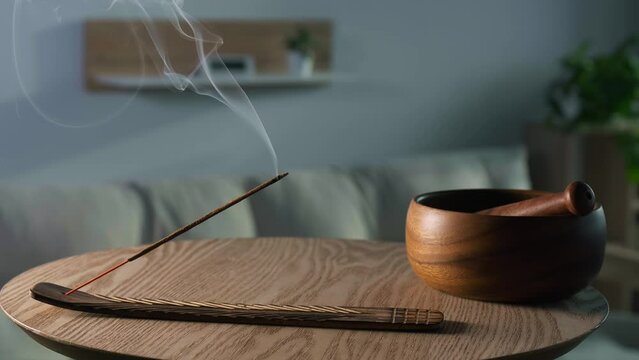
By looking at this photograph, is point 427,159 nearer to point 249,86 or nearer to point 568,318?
point 249,86

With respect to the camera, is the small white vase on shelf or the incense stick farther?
the small white vase on shelf

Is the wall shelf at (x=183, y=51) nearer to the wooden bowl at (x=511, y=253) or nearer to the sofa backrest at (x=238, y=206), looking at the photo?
the sofa backrest at (x=238, y=206)

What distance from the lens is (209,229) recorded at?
2.20m

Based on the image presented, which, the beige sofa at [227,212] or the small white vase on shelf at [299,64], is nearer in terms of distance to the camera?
the beige sofa at [227,212]

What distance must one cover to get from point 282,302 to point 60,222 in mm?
1046

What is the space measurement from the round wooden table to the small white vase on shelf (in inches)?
67.3

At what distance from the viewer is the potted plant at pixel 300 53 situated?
10.3 ft

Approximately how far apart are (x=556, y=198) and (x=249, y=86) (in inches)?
85.3

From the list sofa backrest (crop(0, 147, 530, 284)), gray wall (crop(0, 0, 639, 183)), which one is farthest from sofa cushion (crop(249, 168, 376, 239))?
gray wall (crop(0, 0, 639, 183))

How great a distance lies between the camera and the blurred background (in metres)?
2.34

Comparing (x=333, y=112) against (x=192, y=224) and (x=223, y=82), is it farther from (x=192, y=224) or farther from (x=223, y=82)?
(x=192, y=224)

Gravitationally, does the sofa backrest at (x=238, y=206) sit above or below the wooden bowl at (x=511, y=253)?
below

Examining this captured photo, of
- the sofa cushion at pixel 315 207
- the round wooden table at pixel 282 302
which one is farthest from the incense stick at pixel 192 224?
the sofa cushion at pixel 315 207

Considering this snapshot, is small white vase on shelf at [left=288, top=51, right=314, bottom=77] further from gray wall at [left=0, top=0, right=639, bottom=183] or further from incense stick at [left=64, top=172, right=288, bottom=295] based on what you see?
incense stick at [left=64, top=172, right=288, bottom=295]
